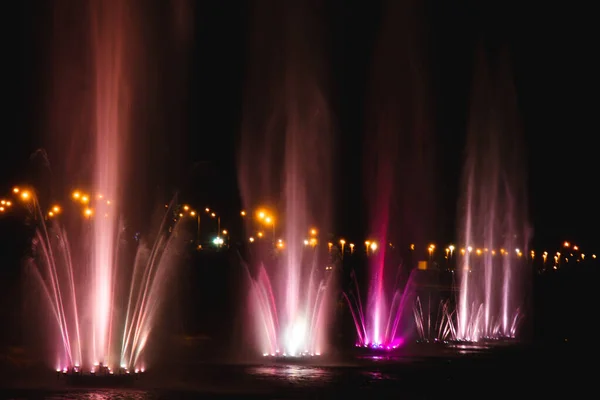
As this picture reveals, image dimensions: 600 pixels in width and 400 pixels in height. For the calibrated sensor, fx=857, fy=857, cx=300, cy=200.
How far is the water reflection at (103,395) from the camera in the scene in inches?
625

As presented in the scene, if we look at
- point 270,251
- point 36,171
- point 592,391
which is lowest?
point 592,391

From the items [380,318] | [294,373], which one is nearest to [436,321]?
[380,318]

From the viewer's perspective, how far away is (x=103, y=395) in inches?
639

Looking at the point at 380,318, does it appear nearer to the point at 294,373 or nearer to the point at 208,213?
the point at 294,373

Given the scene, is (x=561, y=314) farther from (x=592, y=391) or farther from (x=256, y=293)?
(x=592, y=391)

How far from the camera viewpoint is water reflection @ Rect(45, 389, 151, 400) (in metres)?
15.9

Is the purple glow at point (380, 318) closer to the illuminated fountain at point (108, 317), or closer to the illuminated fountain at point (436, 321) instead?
the illuminated fountain at point (436, 321)

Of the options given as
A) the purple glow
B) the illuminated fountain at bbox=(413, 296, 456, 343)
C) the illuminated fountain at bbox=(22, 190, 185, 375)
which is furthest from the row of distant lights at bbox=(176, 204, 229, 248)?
the illuminated fountain at bbox=(22, 190, 185, 375)

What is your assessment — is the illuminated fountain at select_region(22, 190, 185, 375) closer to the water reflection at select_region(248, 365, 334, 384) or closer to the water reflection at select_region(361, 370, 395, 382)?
the water reflection at select_region(248, 365, 334, 384)

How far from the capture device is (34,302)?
30172mm

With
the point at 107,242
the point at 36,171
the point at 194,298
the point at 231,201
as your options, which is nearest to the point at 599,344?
the point at 194,298

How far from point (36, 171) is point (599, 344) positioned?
3143cm

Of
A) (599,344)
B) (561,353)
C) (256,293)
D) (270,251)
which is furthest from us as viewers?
(270,251)

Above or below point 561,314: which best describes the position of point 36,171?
above
